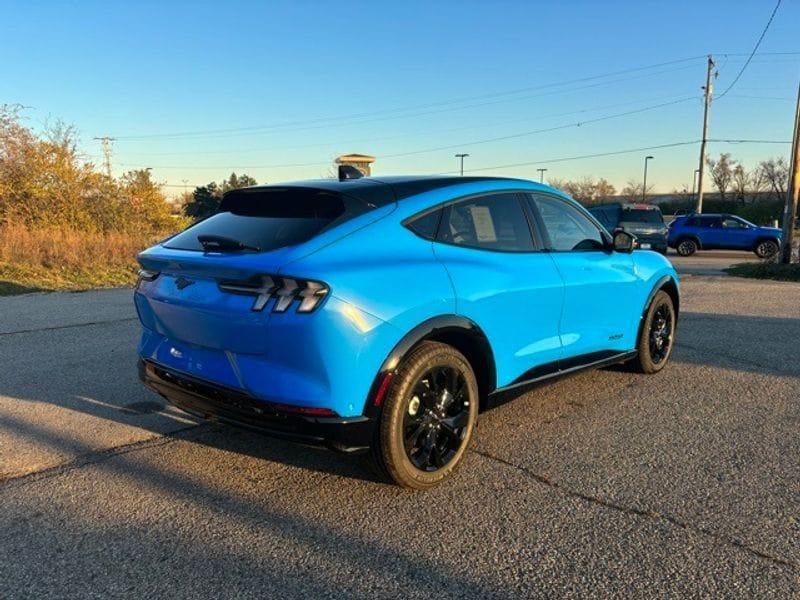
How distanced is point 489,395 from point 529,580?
4.27 feet

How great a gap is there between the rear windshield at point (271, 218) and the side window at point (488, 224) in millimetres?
615

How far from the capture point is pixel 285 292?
2.86 meters

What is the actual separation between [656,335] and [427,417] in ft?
10.4

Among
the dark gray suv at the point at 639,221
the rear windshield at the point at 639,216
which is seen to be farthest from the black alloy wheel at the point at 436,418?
the rear windshield at the point at 639,216

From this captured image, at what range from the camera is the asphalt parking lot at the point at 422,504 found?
2539 mm

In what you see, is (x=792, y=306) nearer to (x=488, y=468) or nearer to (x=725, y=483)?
(x=725, y=483)

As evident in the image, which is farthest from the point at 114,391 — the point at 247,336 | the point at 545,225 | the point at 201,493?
the point at 545,225

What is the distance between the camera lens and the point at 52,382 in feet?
17.2

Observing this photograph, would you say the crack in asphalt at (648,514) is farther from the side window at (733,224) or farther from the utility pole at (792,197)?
the side window at (733,224)

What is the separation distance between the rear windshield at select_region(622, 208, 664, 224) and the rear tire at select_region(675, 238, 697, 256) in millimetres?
4180

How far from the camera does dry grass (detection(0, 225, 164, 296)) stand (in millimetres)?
11625

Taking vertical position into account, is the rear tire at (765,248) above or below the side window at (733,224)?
below

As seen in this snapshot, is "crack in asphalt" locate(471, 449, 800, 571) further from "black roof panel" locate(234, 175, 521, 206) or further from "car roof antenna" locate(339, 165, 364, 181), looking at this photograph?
"car roof antenna" locate(339, 165, 364, 181)

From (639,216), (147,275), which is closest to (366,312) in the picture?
(147,275)
